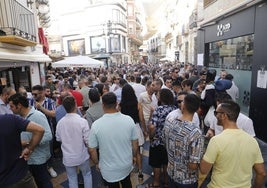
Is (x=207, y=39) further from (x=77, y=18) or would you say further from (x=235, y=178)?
(x=77, y=18)

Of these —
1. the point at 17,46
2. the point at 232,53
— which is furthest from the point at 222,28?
the point at 17,46

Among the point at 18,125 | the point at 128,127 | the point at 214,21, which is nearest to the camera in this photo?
the point at 18,125

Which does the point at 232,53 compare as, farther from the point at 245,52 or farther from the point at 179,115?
the point at 179,115

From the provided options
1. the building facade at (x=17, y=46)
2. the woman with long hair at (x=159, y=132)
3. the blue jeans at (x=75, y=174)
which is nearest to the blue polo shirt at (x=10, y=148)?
the blue jeans at (x=75, y=174)

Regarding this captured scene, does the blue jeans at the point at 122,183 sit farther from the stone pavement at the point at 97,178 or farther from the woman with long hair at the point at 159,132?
the stone pavement at the point at 97,178

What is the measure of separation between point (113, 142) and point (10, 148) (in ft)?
3.80

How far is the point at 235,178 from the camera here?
84.4 inches

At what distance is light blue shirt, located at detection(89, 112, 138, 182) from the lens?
269 centimetres

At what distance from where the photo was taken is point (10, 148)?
2.41m

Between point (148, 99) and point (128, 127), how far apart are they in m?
2.10

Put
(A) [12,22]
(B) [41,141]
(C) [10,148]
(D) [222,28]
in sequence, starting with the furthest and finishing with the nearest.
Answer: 1. (D) [222,28]
2. (A) [12,22]
3. (B) [41,141]
4. (C) [10,148]

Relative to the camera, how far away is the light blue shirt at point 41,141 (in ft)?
10.4

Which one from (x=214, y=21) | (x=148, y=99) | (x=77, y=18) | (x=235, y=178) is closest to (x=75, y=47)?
(x=77, y=18)

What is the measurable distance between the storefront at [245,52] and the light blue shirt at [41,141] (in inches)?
217
